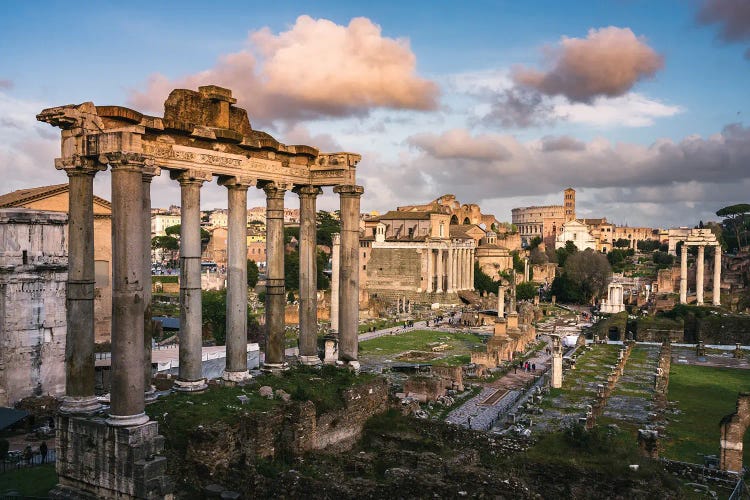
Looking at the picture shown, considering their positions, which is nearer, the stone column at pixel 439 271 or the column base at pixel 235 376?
the column base at pixel 235 376

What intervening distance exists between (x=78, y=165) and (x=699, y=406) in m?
24.6

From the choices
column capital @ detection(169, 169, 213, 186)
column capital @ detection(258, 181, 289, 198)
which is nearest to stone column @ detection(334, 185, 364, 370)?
column capital @ detection(258, 181, 289, 198)

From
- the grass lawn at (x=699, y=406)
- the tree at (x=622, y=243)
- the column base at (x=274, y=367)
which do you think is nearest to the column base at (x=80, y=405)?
the column base at (x=274, y=367)

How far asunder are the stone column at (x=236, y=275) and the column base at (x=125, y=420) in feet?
12.9

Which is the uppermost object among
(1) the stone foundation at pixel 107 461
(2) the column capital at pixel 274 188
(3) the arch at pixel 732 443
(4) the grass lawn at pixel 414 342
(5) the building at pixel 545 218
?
(5) the building at pixel 545 218

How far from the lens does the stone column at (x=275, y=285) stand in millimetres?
15453

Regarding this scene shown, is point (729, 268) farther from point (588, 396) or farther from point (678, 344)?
point (588, 396)

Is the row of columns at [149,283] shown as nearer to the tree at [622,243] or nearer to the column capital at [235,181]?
the column capital at [235,181]

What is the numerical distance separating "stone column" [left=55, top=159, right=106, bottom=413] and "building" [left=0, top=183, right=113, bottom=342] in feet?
70.9

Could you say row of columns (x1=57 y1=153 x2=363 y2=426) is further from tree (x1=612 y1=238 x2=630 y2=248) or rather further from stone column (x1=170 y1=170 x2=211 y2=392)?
tree (x1=612 y1=238 x2=630 y2=248)

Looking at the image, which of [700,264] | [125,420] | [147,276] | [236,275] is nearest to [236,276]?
[236,275]

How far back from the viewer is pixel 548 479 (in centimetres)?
1264

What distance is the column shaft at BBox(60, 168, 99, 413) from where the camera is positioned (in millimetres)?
11562

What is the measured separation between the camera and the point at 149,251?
1196 cm
